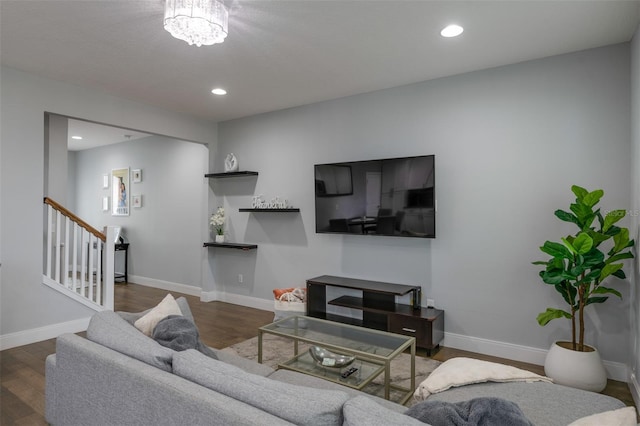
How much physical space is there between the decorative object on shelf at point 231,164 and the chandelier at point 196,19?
307cm

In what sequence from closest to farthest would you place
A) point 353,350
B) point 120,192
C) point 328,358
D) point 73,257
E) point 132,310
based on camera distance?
point 353,350 → point 328,358 → point 73,257 → point 132,310 → point 120,192

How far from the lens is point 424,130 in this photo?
12.8ft

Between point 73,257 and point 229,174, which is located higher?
point 229,174

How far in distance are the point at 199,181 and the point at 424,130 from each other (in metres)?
3.72

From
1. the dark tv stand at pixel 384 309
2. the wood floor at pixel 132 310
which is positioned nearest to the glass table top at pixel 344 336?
the dark tv stand at pixel 384 309

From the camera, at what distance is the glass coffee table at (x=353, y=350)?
7.77 feet

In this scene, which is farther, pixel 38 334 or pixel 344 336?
pixel 38 334

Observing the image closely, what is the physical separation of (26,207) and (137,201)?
132 inches

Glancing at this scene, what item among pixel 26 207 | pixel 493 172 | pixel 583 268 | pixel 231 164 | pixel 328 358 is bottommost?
pixel 328 358

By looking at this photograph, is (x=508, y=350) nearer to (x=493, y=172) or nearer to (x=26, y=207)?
(x=493, y=172)

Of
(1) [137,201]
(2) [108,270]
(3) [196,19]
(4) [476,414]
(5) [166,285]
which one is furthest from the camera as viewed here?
(1) [137,201]

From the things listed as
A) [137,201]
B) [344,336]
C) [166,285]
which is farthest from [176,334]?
[137,201]

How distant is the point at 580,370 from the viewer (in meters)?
2.69

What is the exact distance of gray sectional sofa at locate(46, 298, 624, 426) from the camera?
1.21 metres
